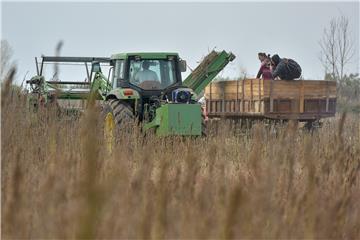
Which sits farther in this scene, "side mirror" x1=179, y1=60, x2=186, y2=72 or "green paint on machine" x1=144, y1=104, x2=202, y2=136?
"side mirror" x1=179, y1=60, x2=186, y2=72

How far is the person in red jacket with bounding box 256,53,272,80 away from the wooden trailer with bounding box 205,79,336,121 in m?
0.63

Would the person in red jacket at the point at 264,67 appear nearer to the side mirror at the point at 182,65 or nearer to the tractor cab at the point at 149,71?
the side mirror at the point at 182,65

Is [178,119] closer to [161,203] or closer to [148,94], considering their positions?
[148,94]

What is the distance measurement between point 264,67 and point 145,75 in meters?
4.39

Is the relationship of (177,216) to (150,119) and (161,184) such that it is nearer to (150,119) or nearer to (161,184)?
(161,184)

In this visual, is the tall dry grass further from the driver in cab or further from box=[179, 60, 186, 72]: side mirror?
box=[179, 60, 186, 72]: side mirror

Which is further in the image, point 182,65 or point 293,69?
point 293,69

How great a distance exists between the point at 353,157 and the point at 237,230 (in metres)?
2.20

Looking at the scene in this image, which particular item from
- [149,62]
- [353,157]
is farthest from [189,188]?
[149,62]

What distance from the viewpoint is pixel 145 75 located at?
1166 cm

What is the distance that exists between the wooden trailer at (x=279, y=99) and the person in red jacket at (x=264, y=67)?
2.06ft

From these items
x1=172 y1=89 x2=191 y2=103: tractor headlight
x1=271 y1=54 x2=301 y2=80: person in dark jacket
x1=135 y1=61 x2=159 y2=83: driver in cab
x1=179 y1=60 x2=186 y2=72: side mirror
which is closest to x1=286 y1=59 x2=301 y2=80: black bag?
x1=271 y1=54 x2=301 y2=80: person in dark jacket

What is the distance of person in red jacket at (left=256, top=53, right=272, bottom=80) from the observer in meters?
14.9

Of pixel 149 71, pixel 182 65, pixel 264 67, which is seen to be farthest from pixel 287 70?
pixel 149 71
